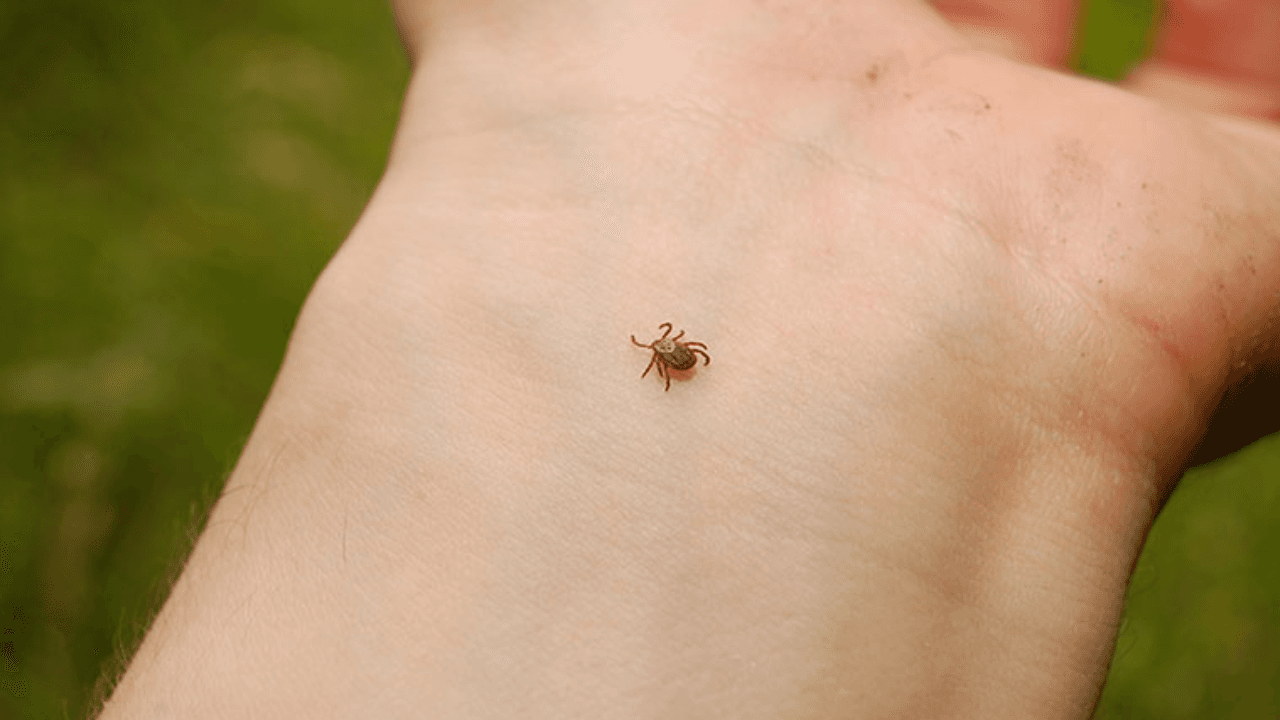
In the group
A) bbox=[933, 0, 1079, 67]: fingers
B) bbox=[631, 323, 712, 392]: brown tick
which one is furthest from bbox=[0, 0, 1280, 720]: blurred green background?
bbox=[631, 323, 712, 392]: brown tick

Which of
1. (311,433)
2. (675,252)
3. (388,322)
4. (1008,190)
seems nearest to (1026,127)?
(1008,190)

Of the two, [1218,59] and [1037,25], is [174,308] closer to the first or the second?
[1037,25]

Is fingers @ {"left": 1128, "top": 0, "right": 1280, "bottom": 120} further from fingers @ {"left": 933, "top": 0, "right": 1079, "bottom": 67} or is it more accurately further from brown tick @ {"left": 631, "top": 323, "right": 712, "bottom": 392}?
brown tick @ {"left": 631, "top": 323, "right": 712, "bottom": 392}

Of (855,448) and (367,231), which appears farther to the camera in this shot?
(367,231)

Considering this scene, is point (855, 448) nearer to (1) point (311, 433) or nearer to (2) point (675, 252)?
(2) point (675, 252)

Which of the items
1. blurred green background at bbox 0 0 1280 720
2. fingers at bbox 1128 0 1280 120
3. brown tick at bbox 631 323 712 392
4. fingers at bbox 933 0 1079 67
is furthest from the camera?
blurred green background at bbox 0 0 1280 720

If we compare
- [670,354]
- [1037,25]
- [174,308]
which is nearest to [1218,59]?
[1037,25]

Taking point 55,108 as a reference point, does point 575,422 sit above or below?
below
